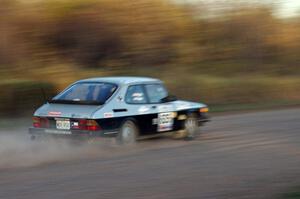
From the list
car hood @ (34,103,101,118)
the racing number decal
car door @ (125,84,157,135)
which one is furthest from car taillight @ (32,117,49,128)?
the racing number decal

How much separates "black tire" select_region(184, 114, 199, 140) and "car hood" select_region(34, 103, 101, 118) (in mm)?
2727

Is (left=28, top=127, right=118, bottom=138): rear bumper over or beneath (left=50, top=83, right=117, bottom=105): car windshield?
beneath

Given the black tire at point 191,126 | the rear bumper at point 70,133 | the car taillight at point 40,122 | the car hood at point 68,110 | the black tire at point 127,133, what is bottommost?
the black tire at point 191,126

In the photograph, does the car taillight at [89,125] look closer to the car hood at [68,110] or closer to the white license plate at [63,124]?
the car hood at [68,110]

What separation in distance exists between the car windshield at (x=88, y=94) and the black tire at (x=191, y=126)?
2.18 meters

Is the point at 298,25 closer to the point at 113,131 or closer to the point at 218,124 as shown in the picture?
the point at 218,124

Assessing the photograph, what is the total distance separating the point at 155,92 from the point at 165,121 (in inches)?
25.1

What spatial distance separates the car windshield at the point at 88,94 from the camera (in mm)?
12188

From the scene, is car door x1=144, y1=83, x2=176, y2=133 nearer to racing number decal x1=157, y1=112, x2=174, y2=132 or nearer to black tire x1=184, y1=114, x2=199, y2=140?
racing number decal x1=157, y1=112, x2=174, y2=132

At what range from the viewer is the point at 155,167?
1019 centimetres

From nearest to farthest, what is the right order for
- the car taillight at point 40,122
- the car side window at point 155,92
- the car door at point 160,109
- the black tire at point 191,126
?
1. the car taillight at point 40,122
2. the car door at point 160,109
3. the car side window at point 155,92
4. the black tire at point 191,126

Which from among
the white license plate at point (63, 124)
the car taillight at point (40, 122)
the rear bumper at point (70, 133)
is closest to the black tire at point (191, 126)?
the rear bumper at point (70, 133)

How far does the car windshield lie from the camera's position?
12188 mm

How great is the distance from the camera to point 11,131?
15477 millimetres
